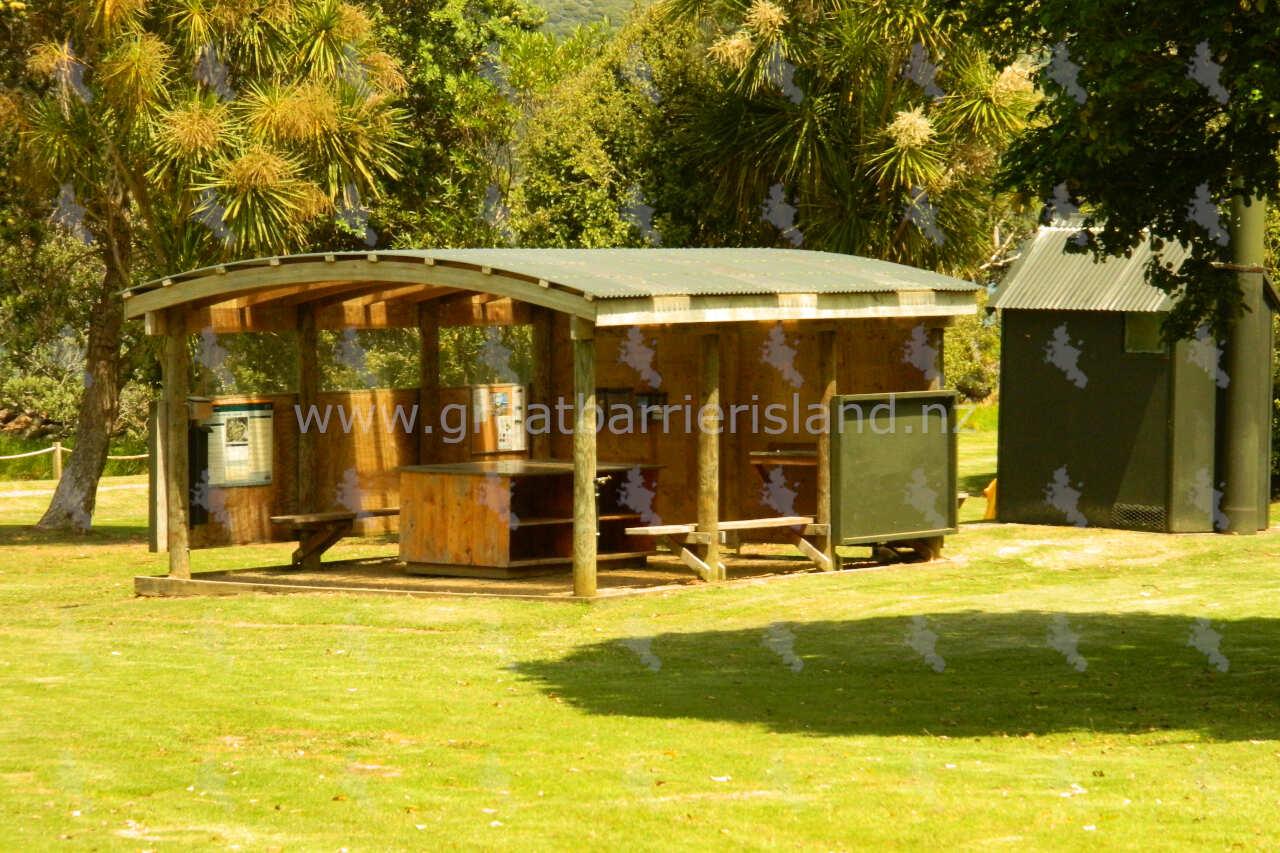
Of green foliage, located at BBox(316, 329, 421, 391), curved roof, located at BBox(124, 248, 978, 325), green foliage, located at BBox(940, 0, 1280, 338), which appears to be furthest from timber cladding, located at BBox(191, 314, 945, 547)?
green foliage, located at BBox(316, 329, 421, 391)

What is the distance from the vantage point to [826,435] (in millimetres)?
17250

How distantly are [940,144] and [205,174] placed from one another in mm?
9821

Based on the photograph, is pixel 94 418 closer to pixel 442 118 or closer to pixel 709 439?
pixel 442 118

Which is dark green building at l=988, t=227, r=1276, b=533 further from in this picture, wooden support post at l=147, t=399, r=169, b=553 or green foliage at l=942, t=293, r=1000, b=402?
green foliage at l=942, t=293, r=1000, b=402

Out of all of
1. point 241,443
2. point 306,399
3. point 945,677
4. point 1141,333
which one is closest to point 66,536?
point 306,399

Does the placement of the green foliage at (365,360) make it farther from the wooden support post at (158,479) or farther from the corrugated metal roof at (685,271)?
the corrugated metal roof at (685,271)

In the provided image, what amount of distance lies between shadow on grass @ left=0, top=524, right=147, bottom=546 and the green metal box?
11.1m

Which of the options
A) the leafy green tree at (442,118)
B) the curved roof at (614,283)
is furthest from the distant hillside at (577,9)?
the curved roof at (614,283)

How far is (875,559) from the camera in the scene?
1862cm

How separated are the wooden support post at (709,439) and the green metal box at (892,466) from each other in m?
1.42

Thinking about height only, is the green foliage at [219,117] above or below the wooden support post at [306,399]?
above

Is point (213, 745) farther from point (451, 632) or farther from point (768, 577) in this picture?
point (768, 577)

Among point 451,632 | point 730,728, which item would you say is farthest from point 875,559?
point 730,728

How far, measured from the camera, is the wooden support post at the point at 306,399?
1823 centimetres
